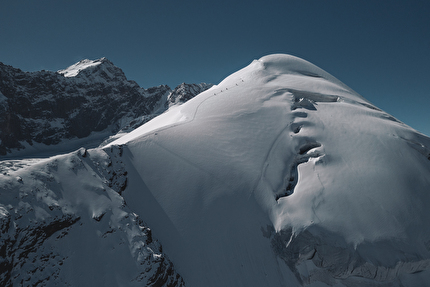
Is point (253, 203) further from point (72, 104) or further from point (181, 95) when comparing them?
point (72, 104)

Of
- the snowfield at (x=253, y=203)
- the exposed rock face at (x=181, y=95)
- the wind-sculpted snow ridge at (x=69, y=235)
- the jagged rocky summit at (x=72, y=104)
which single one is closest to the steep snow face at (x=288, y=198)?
the snowfield at (x=253, y=203)

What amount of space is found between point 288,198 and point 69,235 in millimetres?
12806

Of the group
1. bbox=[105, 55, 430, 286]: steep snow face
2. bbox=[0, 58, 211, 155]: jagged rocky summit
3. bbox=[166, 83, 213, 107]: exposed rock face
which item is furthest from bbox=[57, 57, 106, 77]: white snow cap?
bbox=[105, 55, 430, 286]: steep snow face

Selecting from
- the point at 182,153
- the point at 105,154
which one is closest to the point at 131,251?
the point at 105,154

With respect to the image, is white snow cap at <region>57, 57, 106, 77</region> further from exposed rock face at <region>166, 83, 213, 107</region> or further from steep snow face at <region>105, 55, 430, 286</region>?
steep snow face at <region>105, 55, 430, 286</region>

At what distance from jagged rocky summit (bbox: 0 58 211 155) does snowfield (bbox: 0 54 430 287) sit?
3129 inches

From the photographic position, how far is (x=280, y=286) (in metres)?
12.3

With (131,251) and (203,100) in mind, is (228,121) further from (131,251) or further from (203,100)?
(131,251)

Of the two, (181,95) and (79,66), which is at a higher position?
(79,66)

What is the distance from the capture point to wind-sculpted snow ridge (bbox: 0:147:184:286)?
352 inches

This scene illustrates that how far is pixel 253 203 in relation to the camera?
14719mm

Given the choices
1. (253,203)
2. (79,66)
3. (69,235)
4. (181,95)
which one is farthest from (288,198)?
→ (79,66)

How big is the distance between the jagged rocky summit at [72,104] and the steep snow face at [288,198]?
78.5m

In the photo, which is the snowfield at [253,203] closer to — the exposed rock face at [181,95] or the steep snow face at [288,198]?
the steep snow face at [288,198]
